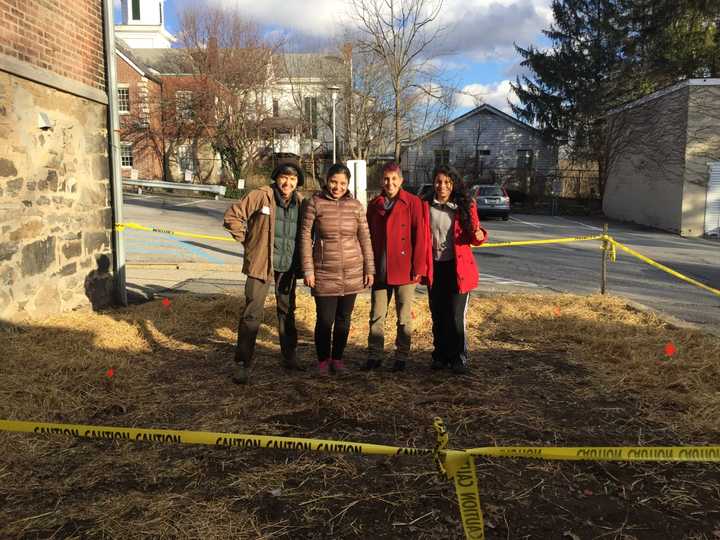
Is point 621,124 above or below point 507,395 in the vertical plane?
above

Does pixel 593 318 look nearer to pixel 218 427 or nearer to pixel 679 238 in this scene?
pixel 218 427

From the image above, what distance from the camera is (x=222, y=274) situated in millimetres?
10562

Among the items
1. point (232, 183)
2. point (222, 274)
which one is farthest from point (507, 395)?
point (232, 183)

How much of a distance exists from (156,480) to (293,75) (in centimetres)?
4218

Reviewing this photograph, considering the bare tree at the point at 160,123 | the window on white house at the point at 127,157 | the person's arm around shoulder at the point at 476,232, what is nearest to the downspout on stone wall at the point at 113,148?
the person's arm around shoulder at the point at 476,232

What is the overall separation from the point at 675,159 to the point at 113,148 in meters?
21.3

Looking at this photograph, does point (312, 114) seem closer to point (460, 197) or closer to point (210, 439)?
point (460, 197)

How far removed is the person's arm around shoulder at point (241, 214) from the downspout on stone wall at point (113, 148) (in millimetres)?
3476

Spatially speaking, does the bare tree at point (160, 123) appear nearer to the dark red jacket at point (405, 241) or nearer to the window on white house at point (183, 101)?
the window on white house at point (183, 101)

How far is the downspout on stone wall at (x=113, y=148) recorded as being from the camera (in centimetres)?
737

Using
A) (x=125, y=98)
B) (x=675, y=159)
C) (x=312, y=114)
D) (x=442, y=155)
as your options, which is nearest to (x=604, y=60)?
(x=442, y=155)

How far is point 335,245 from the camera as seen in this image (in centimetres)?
473

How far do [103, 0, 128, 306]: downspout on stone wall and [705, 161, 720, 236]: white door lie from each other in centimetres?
2029

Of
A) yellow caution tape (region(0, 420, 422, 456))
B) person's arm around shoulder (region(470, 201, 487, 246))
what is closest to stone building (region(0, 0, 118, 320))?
yellow caution tape (region(0, 420, 422, 456))
